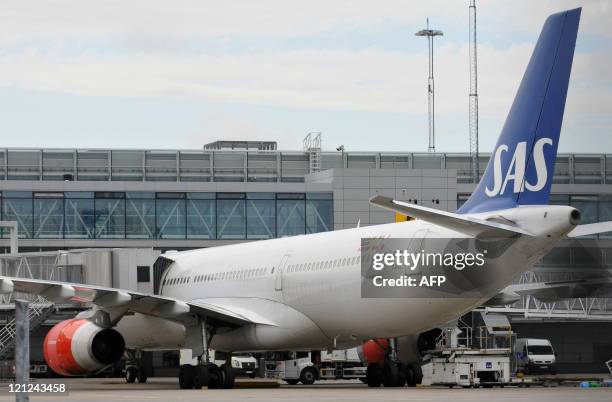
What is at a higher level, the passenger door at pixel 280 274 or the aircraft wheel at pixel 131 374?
the passenger door at pixel 280 274

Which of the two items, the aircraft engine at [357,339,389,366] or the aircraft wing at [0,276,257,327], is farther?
the aircraft engine at [357,339,389,366]

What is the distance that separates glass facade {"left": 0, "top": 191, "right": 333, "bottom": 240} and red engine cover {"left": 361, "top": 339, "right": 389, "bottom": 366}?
26.1m

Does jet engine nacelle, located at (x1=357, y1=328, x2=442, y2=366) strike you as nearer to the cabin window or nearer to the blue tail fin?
the blue tail fin

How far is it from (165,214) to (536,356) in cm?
2051

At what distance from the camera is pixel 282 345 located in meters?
33.2

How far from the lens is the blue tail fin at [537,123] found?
25812 mm

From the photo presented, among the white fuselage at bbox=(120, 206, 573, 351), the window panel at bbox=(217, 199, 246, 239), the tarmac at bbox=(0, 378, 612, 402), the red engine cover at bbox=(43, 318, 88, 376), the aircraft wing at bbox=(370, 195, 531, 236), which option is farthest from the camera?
the window panel at bbox=(217, 199, 246, 239)

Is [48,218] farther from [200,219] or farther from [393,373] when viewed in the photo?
[393,373]

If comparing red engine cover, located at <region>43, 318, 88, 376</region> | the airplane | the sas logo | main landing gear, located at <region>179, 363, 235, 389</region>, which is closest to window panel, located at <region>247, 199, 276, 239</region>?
the airplane

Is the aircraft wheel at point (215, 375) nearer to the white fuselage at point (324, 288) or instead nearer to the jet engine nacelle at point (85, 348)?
the white fuselage at point (324, 288)

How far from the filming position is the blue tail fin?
25.8 metres

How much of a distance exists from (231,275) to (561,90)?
1351 cm

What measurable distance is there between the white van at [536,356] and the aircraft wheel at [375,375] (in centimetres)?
2453

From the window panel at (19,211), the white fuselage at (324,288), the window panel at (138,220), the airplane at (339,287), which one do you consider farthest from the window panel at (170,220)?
the white fuselage at (324,288)
